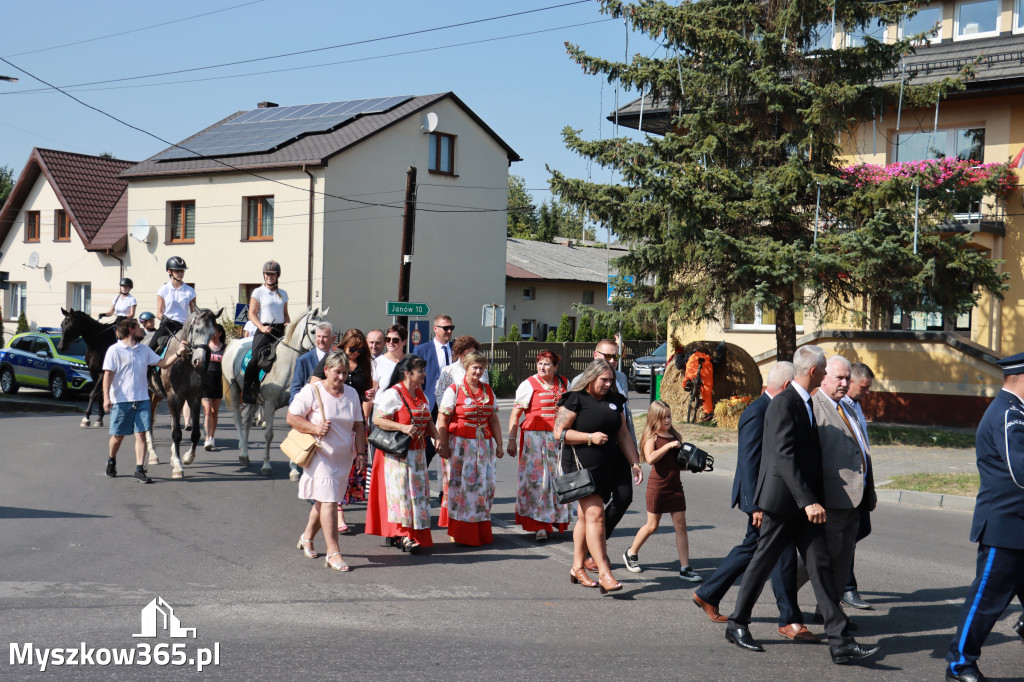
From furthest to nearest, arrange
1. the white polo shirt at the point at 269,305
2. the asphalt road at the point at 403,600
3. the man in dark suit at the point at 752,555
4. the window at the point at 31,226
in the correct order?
the window at the point at 31,226 → the white polo shirt at the point at 269,305 → the man in dark suit at the point at 752,555 → the asphalt road at the point at 403,600

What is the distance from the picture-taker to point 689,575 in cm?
785

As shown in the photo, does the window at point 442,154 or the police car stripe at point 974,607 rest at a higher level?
the window at point 442,154

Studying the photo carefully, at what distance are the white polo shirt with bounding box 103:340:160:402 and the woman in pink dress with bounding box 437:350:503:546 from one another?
4.64 m

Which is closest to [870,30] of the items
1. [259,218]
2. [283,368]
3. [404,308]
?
[404,308]

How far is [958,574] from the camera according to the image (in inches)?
326

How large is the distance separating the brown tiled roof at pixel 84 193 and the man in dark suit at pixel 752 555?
3512 centimetres

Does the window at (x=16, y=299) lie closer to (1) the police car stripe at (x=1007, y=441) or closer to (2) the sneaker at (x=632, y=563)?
(2) the sneaker at (x=632, y=563)

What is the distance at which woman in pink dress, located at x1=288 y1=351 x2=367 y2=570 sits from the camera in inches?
307

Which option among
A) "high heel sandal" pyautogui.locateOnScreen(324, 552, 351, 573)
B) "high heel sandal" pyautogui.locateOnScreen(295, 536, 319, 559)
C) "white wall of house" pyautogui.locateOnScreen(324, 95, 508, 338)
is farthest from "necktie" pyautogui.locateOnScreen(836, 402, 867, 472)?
"white wall of house" pyautogui.locateOnScreen(324, 95, 508, 338)

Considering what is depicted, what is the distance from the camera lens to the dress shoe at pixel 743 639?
19.9 ft

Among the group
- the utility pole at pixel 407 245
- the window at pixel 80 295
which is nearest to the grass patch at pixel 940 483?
the utility pole at pixel 407 245

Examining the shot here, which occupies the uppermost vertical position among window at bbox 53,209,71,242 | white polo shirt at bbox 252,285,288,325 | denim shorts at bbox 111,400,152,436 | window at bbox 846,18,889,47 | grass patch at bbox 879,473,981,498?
window at bbox 846,18,889,47

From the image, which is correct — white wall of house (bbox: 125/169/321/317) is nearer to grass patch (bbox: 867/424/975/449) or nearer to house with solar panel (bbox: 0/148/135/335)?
house with solar panel (bbox: 0/148/135/335)

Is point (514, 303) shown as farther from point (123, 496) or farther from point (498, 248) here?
point (123, 496)
